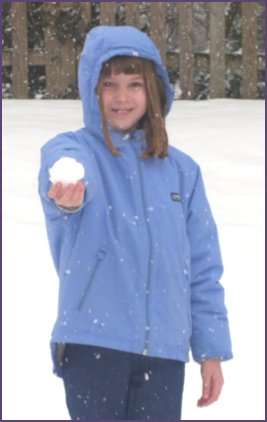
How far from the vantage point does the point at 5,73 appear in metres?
8.66

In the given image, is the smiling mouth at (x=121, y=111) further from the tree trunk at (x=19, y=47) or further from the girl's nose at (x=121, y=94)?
the tree trunk at (x=19, y=47)

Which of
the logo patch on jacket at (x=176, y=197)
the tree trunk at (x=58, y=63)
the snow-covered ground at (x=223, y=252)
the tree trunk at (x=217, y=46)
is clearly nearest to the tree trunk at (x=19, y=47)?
the tree trunk at (x=58, y=63)

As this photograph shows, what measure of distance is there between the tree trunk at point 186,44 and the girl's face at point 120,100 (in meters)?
6.17

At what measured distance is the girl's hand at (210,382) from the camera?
2.35 metres

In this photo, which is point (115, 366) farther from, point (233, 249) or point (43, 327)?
point (233, 249)

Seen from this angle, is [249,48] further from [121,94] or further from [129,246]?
[129,246]

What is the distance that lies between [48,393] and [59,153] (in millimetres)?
1462

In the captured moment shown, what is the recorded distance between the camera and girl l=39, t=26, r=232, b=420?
214 cm

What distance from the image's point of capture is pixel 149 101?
237 centimetres

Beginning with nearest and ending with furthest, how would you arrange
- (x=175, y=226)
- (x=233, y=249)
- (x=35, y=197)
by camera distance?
(x=175, y=226) → (x=233, y=249) → (x=35, y=197)

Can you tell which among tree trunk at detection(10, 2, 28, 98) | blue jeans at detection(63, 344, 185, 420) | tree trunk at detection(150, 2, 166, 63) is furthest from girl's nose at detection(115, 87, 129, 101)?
tree trunk at detection(10, 2, 28, 98)

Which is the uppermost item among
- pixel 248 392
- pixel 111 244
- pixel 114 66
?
pixel 114 66

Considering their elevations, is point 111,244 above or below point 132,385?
above

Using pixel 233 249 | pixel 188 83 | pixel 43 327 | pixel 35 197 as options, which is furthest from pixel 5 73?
pixel 43 327
